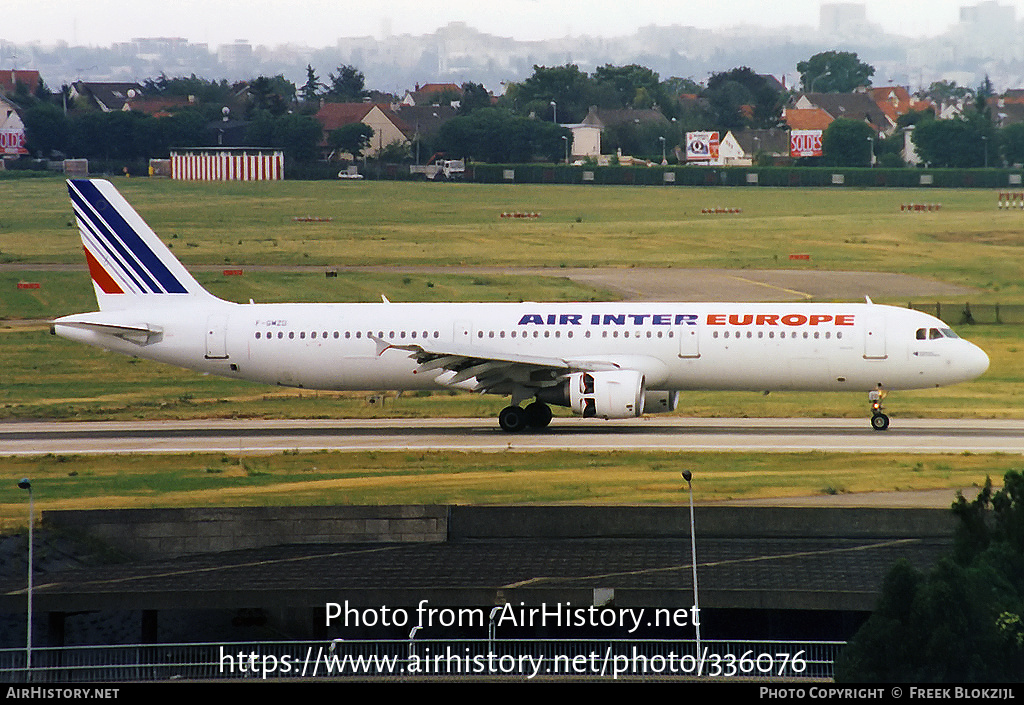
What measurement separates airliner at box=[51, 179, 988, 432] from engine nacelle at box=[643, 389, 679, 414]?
47mm

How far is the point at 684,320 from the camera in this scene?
48.3m

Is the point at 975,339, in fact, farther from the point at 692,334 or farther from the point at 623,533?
the point at 623,533

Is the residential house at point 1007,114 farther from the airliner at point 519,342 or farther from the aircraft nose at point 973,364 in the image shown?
the airliner at point 519,342

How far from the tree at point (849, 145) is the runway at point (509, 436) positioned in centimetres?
12638

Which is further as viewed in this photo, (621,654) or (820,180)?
(820,180)

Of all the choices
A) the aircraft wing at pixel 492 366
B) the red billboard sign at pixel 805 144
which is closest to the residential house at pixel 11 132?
the red billboard sign at pixel 805 144

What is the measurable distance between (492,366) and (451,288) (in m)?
42.8

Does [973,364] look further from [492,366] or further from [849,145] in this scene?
[849,145]

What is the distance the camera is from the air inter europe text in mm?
47750

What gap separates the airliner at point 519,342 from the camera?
47406 mm
